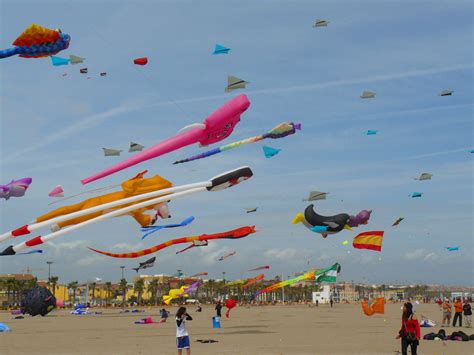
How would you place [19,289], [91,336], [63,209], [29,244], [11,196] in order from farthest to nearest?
[19,289], [91,336], [11,196], [63,209], [29,244]

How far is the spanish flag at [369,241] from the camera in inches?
1108

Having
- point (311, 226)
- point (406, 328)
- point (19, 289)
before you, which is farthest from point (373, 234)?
point (19, 289)

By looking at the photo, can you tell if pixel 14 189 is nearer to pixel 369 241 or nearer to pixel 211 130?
pixel 211 130

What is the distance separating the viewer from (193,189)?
46.0 ft

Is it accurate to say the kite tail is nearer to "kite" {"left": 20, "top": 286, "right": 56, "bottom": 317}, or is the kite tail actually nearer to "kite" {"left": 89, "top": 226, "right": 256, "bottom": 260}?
"kite" {"left": 89, "top": 226, "right": 256, "bottom": 260}

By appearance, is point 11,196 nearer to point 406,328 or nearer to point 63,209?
point 63,209

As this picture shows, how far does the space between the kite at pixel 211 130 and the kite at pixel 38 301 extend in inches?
1498

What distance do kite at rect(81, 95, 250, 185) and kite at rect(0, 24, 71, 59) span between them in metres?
2.87

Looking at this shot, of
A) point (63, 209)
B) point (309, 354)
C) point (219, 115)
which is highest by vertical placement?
point (219, 115)

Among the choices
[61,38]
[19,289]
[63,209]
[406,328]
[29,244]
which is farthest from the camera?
[19,289]

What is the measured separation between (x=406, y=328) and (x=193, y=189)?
6.64m

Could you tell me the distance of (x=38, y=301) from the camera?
49.1 meters

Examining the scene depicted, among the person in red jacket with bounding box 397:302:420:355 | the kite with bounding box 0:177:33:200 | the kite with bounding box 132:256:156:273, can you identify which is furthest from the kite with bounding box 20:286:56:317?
the person in red jacket with bounding box 397:302:420:355

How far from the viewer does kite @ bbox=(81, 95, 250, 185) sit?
44.3 feet
